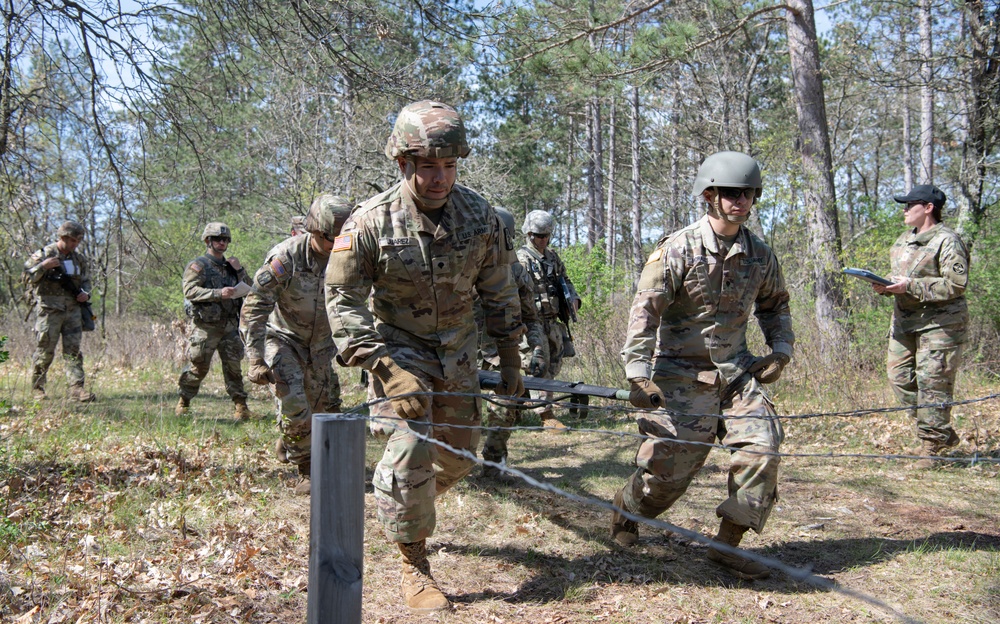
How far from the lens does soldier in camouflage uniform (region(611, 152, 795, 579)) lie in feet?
12.9

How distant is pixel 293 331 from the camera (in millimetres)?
5723

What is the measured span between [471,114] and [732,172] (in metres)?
20.1

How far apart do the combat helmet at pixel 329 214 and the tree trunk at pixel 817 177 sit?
6.20m

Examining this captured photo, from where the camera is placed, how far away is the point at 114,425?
698 centimetres

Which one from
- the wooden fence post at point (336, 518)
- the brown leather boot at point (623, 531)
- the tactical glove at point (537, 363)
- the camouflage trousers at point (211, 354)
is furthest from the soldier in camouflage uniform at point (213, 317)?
the wooden fence post at point (336, 518)

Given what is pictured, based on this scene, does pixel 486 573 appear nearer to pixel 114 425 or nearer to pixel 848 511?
pixel 848 511

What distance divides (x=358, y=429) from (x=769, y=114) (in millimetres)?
23757

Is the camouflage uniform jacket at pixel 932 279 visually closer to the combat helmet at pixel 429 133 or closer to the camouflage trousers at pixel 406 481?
the combat helmet at pixel 429 133

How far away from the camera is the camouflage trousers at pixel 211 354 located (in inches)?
334

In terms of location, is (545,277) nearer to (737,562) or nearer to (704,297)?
(704,297)

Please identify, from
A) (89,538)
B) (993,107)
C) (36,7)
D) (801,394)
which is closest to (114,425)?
(89,538)

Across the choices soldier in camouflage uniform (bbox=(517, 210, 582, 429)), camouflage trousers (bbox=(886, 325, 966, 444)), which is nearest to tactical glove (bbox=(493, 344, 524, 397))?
soldier in camouflage uniform (bbox=(517, 210, 582, 429))

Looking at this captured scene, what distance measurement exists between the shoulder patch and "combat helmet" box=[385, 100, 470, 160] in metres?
2.29

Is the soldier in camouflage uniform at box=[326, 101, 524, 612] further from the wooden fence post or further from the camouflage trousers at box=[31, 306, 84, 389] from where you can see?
the camouflage trousers at box=[31, 306, 84, 389]
